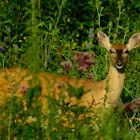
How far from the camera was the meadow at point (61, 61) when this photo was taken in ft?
9.74

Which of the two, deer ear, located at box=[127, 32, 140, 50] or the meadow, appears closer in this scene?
the meadow

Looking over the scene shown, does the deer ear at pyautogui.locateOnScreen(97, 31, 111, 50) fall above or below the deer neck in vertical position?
above

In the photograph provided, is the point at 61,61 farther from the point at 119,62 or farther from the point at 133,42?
the point at 133,42

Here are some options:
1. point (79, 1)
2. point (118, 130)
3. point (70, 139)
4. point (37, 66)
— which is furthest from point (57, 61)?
point (37, 66)

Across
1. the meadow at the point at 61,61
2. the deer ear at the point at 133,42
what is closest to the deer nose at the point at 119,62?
the meadow at the point at 61,61

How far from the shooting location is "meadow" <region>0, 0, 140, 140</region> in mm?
2969

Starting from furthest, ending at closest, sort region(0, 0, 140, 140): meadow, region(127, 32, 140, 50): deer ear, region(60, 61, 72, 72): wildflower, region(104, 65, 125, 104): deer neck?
region(127, 32, 140, 50): deer ear → region(104, 65, 125, 104): deer neck → region(60, 61, 72, 72): wildflower → region(0, 0, 140, 140): meadow

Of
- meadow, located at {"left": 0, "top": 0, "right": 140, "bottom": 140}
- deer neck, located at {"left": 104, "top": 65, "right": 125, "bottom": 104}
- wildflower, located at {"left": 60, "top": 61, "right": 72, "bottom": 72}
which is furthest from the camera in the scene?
deer neck, located at {"left": 104, "top": 65, "right": 125, "bottom": 104}

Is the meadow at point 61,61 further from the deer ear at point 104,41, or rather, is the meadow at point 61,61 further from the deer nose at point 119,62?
the deer nose at point 119,62

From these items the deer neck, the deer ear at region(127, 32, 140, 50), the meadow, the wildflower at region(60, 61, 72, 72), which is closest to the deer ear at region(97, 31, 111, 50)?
the meadow

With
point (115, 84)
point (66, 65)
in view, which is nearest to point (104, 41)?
point (115, 84)

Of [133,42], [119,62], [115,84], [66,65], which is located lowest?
[115,84]

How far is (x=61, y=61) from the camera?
467 centimetres

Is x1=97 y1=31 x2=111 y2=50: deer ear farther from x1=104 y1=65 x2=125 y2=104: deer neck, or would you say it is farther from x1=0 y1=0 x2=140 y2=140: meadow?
x1=104 y1=65 x2=125 y2=104: deer neck
